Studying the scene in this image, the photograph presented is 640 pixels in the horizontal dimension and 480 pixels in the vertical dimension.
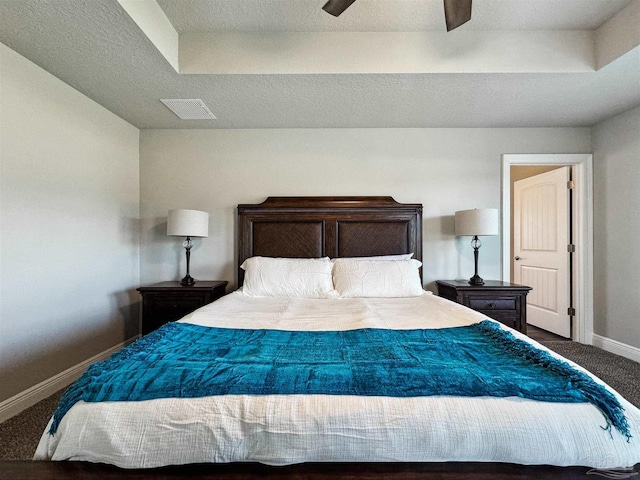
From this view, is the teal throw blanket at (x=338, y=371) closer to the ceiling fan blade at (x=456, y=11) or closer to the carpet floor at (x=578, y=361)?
the carpet floor at (x=578, y=361)

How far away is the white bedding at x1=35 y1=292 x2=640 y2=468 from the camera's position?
0.89 meters

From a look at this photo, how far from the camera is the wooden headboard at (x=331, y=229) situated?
3.22m

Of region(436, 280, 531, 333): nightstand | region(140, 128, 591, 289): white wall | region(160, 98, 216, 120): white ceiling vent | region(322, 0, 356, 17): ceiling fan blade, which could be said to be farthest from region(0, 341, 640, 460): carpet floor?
region(322, 0, 356, 17): ceiling fan blade

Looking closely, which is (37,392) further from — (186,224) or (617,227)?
(617,227)

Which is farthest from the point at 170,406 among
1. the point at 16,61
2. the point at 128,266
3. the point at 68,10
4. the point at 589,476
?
the point at 128,266

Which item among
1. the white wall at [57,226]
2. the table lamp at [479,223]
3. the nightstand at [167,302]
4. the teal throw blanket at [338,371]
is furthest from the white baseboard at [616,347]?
the white wall at [57,226]

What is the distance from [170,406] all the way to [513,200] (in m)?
4.80

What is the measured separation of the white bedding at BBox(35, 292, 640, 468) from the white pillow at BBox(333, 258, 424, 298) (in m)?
1.63

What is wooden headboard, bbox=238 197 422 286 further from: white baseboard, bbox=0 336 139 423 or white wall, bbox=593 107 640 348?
white wall, bbox=593 107 640 348

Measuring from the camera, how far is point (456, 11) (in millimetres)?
1560

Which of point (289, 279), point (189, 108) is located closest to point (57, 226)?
point (189, 108)

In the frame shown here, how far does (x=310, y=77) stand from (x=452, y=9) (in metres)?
1.05

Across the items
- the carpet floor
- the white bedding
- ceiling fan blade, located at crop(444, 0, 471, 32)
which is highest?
ceiling fan blade, located at crop(444, 0, 471, 32)

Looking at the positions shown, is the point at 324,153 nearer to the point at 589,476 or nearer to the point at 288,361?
the point at 288,361
